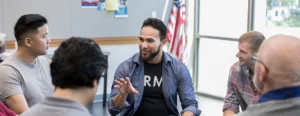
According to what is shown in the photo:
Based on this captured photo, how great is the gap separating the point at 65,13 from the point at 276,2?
273cm

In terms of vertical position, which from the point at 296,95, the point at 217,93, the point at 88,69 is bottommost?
the point at 217,93

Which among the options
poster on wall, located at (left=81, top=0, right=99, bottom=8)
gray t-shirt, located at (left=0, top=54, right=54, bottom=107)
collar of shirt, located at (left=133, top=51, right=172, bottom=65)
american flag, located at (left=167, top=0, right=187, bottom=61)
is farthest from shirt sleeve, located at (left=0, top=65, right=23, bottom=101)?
american flag, located at (left=167, top=0, right=187, bottom=61)

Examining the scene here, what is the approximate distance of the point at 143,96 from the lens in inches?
131

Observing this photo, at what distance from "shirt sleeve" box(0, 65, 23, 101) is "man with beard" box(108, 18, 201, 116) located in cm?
69

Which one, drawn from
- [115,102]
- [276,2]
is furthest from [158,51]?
[276,2]

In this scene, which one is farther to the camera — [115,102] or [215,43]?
[215,43]

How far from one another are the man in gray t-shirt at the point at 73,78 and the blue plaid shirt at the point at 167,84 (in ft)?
5.23

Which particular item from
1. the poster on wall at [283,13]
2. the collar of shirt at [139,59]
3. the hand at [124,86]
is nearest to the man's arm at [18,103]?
the hand at [124,86]

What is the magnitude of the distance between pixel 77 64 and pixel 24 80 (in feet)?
4.19

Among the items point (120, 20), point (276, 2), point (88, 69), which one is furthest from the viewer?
point (120, 20)

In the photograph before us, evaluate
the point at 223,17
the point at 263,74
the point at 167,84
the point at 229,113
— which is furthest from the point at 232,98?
the point at 223,17

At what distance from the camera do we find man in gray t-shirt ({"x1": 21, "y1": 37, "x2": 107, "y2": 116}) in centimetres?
158

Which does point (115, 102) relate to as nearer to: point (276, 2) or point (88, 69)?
point (88, 69)

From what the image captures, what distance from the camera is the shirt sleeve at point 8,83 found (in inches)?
106
